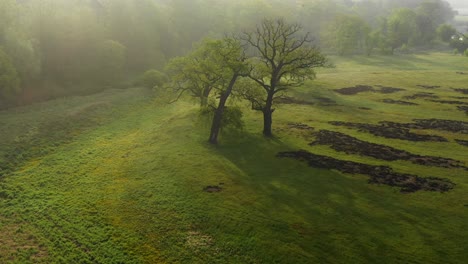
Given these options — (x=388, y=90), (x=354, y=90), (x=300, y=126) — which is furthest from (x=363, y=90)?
(x=300, y=126)

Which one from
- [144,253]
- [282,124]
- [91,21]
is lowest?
[144,253]

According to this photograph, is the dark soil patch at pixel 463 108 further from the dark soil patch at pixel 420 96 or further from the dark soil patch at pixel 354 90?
the dark soil patch at pixel 354 90

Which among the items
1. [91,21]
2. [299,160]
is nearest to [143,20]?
[91,21]

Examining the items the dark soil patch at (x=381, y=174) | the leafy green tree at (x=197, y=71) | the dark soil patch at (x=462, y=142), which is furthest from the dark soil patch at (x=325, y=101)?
the dark soil patch at (x=381, y=174)

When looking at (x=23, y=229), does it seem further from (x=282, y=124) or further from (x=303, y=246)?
(x=282, y=124)

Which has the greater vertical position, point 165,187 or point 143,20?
point 143,20

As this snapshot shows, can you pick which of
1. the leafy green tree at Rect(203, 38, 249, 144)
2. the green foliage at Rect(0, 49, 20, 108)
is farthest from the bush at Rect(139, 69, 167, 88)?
the leafy green tree at Rect(203, 38, 249, 144)
